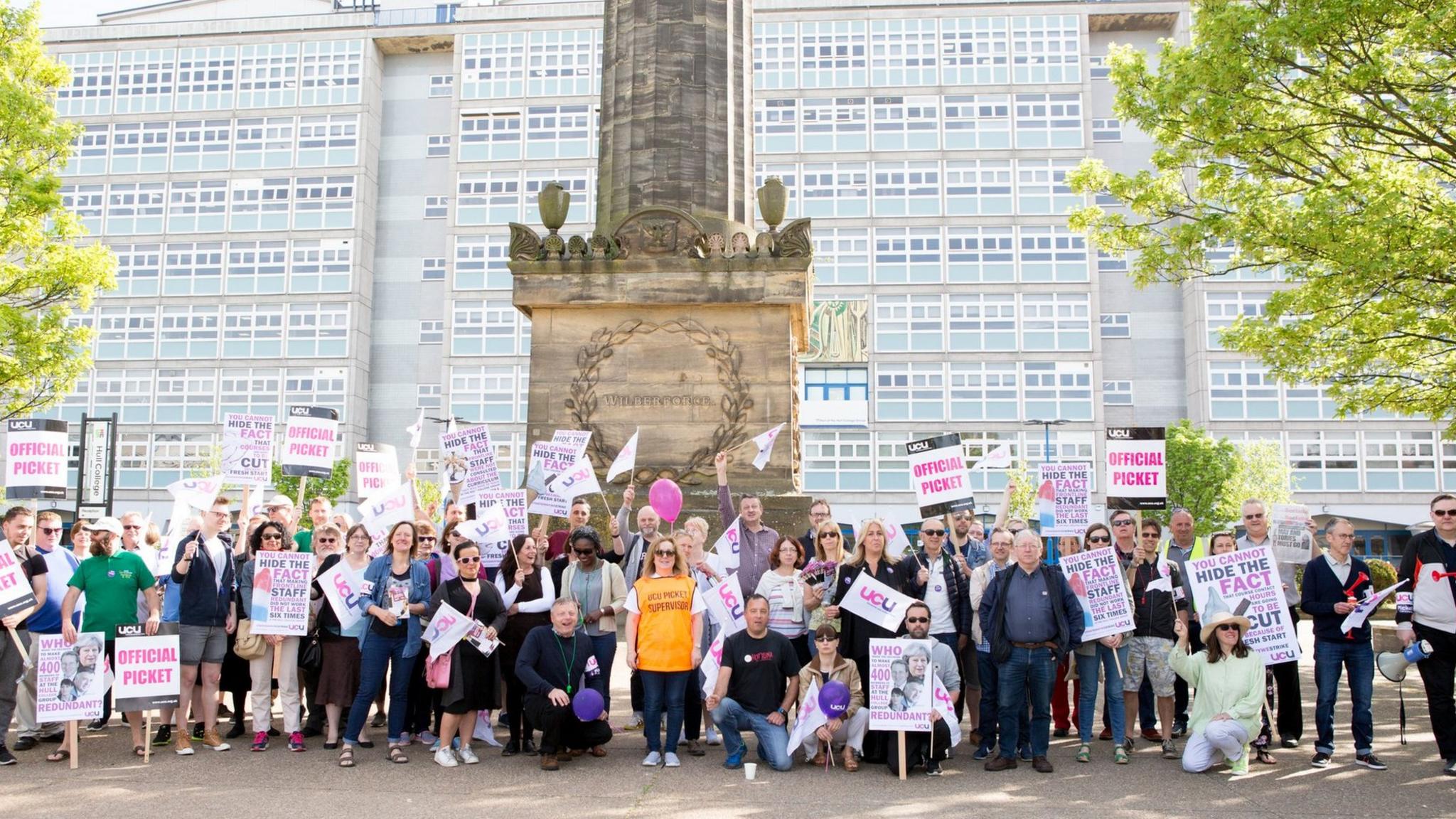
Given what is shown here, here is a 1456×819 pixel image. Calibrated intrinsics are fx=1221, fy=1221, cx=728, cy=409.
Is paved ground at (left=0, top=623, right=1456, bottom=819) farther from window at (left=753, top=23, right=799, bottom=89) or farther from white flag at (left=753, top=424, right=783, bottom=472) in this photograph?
window at (left=753, top=23, right=799, bottom=89)

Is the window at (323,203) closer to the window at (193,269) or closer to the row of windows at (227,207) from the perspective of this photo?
the row of windows at (227,207)

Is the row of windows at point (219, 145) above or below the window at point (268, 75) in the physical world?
below

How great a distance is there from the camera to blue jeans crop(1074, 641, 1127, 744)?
941 cm

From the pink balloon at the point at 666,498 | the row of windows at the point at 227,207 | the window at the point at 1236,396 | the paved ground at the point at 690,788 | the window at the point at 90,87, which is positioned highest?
the window at the point at 90,87

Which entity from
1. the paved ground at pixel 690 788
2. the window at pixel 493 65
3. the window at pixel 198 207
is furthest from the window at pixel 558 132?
the paved ground at pixel 690 788

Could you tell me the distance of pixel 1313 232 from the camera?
50.4ft

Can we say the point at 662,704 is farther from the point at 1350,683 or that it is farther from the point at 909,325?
the point at 909,325

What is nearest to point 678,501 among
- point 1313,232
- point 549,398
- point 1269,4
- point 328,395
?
point 549,398

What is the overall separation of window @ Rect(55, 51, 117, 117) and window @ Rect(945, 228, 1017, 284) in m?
44.1

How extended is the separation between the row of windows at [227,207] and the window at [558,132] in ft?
32.1

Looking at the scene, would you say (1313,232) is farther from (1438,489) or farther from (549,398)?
(1438,489)

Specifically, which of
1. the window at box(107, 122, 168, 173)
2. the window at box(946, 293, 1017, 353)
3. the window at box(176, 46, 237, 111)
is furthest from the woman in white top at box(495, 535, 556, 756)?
the window at box(176, 46, 237, 111)

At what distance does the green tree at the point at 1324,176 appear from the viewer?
48.6ft

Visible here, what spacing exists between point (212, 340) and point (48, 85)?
40.6 metres
